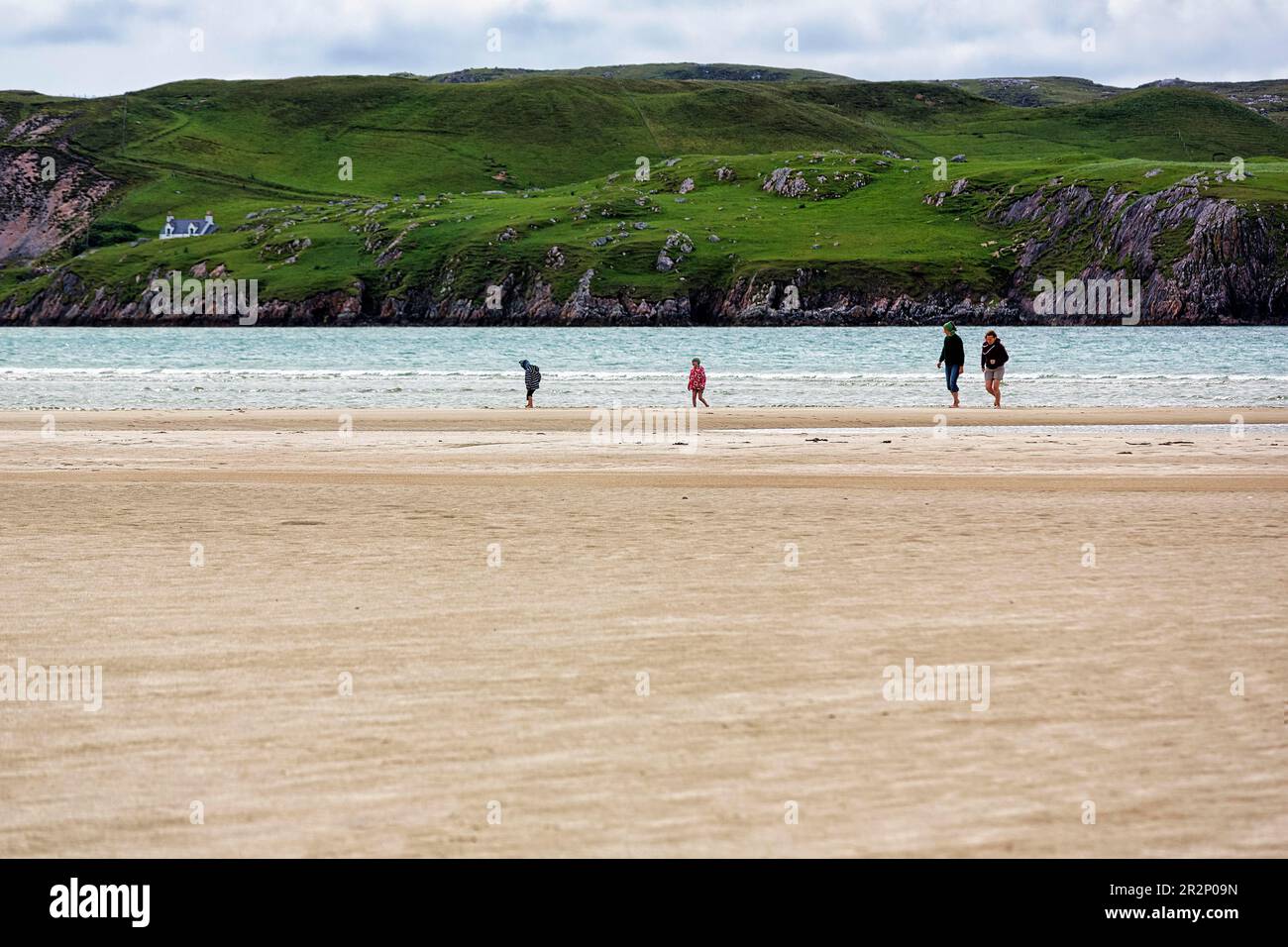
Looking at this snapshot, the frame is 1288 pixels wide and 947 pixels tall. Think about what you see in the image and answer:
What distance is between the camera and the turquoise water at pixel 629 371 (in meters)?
49.2

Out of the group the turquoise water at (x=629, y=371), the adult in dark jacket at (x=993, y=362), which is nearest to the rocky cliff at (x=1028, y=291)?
the turquoise water at (x=629, y=371)

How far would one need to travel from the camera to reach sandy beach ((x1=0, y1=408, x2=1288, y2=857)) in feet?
22.2

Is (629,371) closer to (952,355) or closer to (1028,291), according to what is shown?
(952,355)

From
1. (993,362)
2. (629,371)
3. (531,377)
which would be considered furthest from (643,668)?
(629,371)

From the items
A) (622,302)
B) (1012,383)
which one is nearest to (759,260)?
(622,302)

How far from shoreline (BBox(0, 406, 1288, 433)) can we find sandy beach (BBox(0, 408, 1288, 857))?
1482cm

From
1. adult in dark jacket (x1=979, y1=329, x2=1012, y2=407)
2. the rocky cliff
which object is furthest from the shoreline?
the rocky cliff

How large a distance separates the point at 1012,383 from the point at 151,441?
36947 mm

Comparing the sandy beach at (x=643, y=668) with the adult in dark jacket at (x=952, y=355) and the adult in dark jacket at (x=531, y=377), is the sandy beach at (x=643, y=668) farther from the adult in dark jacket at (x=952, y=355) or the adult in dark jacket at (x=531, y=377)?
the adult in dark jacket at (x=531, y=377)

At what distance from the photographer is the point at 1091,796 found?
701cm

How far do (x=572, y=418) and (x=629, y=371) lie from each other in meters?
31.1

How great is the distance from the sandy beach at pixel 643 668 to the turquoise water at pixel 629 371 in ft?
93.4
